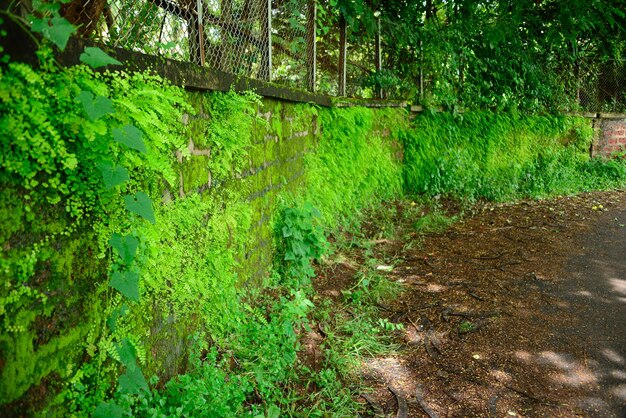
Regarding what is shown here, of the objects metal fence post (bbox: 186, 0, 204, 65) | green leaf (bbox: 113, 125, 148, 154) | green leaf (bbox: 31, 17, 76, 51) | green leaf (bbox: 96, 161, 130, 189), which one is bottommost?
green leaf (bbox: 96, 161, 130, 189)

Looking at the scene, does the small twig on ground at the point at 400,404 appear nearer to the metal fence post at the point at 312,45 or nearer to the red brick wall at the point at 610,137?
the metal fence post at the point at 312,45

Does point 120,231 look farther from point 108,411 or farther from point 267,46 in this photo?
point 267,46

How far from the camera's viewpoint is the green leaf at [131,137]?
190 cm

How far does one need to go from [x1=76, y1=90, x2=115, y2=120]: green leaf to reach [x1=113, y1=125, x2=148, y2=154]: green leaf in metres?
0.13

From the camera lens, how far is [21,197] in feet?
5.49

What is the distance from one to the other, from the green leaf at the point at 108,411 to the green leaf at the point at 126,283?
0.42 m

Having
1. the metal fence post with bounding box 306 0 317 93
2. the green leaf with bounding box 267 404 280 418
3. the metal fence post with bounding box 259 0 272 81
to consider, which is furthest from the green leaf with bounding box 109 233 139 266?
the metal fence post with bounding box 306 0 317 93

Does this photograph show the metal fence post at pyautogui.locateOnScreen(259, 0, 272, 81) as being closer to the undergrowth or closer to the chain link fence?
the chain link fence

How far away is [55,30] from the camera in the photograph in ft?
5.08

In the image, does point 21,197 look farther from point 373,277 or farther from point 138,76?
point 373,277

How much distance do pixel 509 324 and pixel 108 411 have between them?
3241 mm

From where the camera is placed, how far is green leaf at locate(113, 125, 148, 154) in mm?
1898

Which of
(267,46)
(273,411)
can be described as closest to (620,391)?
(273,411)

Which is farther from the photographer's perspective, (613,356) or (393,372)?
(613,356)
